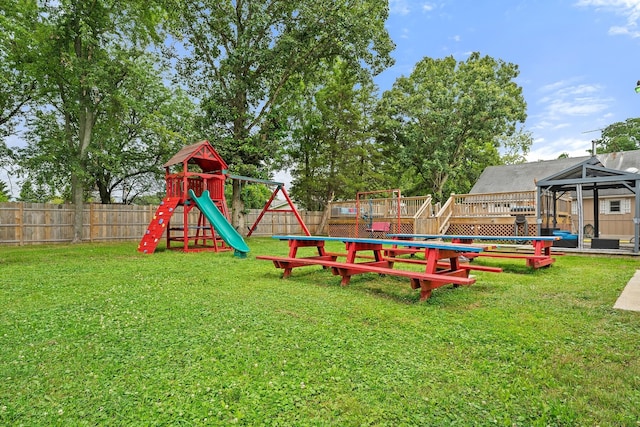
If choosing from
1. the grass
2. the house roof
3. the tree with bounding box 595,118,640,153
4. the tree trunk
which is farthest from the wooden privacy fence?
the tree with bounding box 595,118,640,153

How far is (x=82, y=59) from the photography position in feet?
44.5

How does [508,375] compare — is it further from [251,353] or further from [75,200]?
[75,200]

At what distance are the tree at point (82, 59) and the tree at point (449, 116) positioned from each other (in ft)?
48.6

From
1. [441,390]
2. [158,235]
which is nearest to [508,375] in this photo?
[441,390]

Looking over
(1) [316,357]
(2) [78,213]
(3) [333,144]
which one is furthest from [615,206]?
(2) [78,213]

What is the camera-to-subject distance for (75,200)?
567 inches

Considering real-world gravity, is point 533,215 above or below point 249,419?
above

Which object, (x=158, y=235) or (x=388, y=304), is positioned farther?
(x=158, y=235)

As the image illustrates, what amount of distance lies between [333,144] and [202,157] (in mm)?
11066

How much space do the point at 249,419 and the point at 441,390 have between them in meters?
1.11

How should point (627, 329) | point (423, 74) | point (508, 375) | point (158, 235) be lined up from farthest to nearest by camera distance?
point (423, 74), point (158, 235), point (627, 329), point (508, 375)

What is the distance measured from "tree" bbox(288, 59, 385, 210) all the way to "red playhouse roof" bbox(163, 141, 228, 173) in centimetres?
863

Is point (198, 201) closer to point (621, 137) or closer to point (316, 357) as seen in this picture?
point (316, 357)

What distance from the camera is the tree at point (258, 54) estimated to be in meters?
14.2
